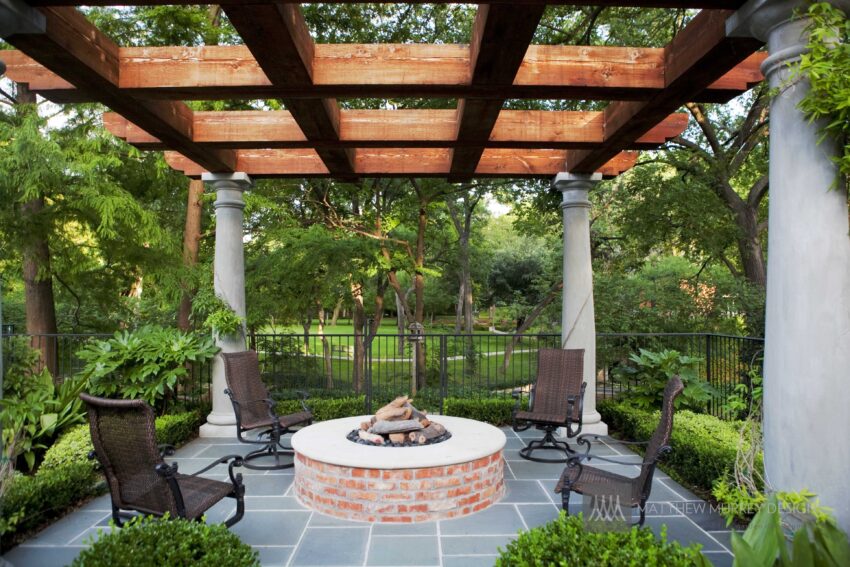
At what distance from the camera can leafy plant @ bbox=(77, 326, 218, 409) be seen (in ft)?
19.9

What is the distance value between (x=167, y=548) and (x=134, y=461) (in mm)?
1032

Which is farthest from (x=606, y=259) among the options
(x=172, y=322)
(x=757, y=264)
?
(x=172, y=322)

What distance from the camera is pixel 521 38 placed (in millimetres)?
2943

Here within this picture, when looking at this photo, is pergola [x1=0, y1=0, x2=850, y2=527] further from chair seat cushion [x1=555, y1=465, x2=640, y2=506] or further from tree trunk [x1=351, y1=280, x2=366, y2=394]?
tree trunk [x1=351, y1=280, x2=366, y2=394]

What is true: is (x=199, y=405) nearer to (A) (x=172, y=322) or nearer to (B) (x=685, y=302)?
(A) (x=172, y=322)

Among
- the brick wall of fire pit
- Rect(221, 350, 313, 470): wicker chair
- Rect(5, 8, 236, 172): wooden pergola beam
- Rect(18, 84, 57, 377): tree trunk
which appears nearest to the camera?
Rect(5, 8, 236, 172): wooden pergola beam

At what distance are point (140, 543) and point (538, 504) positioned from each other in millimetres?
2929

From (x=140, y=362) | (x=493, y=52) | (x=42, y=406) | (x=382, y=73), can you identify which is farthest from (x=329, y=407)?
(x=493, y=52)

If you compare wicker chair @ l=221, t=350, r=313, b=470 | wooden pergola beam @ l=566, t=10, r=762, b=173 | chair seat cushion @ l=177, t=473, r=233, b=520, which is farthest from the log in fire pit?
wooden pergola beam @ l=566, t=10, r=762, b=173

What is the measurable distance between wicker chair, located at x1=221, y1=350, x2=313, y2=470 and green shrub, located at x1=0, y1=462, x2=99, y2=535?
1.31 m

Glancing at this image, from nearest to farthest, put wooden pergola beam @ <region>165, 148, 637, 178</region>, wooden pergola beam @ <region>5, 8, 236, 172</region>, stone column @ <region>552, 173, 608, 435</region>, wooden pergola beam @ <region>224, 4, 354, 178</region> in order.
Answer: wooden pergola beam @ <region>224, 4, 354, 178</region>
wooden pergola beam @ <region>5, 8, 236, 172</region>
wooden pergola beam @ <region>165, 148, 637, 178</region>
stone column @ <region>552, 173, 608, 435</region>

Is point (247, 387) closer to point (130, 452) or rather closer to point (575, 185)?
point (130, 452)

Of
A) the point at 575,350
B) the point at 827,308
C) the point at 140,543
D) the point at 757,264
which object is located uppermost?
the point at 757,264

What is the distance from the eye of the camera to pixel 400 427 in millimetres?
4578
